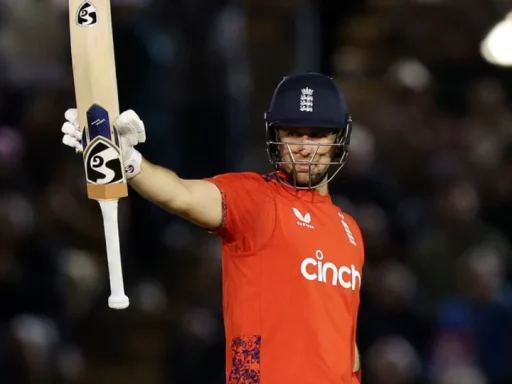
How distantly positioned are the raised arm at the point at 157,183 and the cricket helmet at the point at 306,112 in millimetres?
363

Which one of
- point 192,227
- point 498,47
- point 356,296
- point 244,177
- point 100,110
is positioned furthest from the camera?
point 498,47

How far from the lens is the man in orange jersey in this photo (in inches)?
151

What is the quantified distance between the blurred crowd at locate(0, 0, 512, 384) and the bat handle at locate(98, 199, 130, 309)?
2.64 m

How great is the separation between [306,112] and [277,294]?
2.23 ft

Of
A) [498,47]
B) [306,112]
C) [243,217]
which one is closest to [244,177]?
[243,217]

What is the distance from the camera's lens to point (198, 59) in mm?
6551

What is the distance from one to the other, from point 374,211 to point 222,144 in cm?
96

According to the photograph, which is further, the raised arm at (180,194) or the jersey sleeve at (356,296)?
the jersey sleeve at (356,296)

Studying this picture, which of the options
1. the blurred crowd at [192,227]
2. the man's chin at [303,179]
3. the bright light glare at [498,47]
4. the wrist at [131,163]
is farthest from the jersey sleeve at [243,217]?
the bright light glare at [498,47]

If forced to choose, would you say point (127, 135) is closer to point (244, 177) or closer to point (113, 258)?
point (113, 258)

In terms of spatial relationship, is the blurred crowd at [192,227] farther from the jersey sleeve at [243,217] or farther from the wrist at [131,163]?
the wrist at [131,163]

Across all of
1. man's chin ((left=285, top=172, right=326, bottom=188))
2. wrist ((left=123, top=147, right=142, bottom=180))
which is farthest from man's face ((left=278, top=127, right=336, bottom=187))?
wrist ((left=123, top=147, right=142, bottom=180))

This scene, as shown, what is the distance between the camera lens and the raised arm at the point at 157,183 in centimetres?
348

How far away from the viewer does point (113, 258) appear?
3531mm
